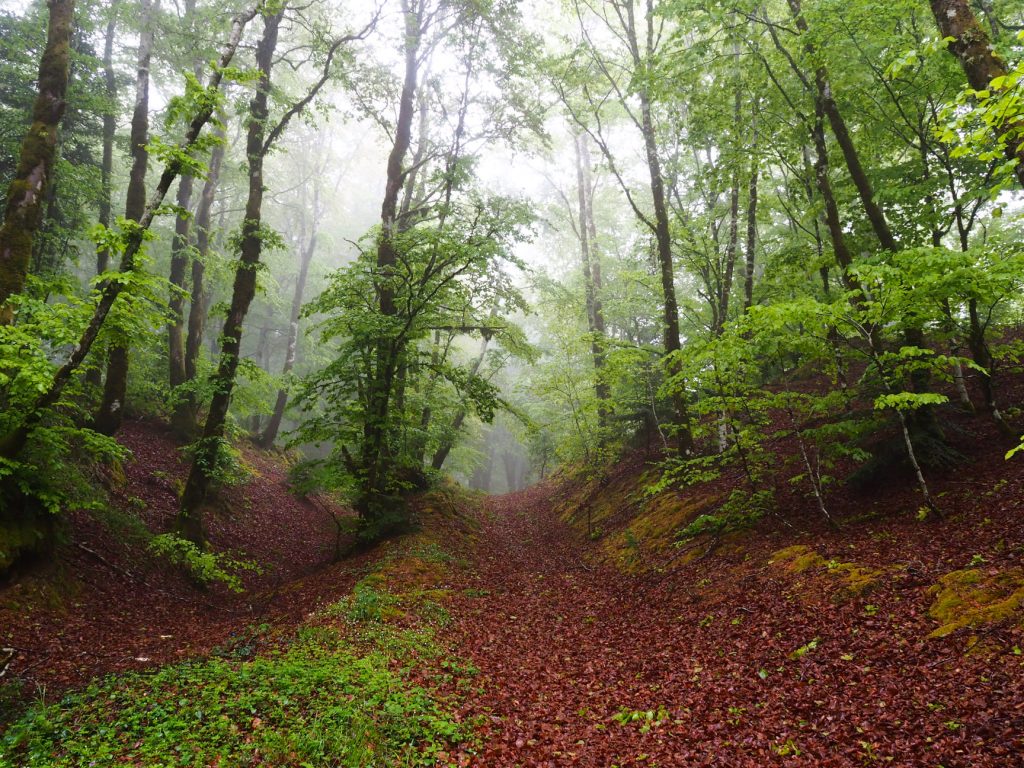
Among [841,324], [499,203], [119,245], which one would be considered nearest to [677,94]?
[499,203]

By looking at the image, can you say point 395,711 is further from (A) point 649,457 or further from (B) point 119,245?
(A) point 649,457

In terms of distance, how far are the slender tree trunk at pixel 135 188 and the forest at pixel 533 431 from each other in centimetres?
10

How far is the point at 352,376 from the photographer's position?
9.99 metres

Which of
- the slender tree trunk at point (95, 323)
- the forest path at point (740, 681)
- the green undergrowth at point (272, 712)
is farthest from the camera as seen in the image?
the slender tree trunk at point (95, 323)

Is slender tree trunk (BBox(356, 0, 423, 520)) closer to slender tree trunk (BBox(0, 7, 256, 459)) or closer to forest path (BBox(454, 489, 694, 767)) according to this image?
forest path (BBox(454, 489, 694, 767))

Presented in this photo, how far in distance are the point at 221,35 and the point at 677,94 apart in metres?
13.9

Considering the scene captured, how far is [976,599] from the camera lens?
4.44m

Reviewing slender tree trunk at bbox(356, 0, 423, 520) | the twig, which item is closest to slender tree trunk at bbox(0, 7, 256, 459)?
the twig

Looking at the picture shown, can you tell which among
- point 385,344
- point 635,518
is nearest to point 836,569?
point 635,518

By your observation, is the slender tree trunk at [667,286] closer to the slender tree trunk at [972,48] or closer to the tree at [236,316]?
the slender tree trunk at [972,48]

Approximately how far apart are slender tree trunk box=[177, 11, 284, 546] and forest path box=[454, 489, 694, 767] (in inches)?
215

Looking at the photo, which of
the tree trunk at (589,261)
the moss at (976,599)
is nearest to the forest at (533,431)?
the moss at (976,599)

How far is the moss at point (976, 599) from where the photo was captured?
4160 mm

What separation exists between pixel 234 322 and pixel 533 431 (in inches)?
265
